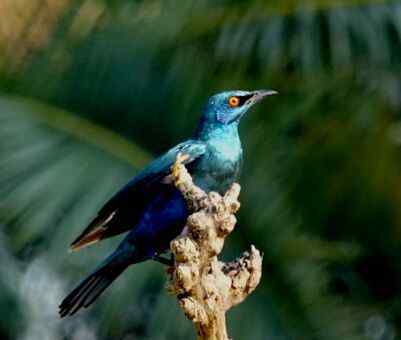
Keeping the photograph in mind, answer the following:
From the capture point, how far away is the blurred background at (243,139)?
776 cm

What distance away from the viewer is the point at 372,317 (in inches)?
359

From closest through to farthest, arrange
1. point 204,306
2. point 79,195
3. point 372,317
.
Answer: point 204,306 → point 79,195 → point 372,317

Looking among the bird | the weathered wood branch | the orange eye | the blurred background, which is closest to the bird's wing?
the bird

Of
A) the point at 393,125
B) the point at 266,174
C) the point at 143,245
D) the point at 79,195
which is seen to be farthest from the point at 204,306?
the point at 393,125

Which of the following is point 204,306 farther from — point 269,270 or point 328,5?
point 328,5

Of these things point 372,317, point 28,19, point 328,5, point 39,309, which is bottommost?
point 39,309

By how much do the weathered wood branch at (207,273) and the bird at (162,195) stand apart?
90cm

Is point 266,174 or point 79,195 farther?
point 266,174

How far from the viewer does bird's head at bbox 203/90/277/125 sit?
6.31m

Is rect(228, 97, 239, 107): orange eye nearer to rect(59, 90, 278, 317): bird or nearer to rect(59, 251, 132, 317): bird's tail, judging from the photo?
rect(59, 90, 278, 317): bird

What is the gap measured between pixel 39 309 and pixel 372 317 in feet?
6.04

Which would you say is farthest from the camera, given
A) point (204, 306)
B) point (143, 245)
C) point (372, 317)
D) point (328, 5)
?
point (372, 317)

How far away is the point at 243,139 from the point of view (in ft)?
27.7

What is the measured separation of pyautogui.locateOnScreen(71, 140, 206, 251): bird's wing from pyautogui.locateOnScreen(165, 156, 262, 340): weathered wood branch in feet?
2.89
